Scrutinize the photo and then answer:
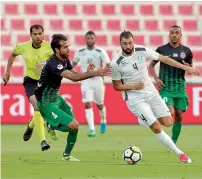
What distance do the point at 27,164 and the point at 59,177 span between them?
180 centimetres

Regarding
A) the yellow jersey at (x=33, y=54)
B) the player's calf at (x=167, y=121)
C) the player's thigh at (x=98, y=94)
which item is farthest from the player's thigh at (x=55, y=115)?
the player's thigh at (x=98, y=94)

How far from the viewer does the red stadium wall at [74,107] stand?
21766 mm

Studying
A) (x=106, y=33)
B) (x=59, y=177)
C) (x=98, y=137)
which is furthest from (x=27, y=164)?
(x=106, y=33)

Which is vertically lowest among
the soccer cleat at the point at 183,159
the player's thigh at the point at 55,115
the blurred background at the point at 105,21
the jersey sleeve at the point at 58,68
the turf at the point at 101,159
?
the turf at the point at 101,159

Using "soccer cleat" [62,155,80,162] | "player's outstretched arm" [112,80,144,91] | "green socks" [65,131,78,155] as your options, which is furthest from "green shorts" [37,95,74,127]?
"player's outstretched arm" [112,80,144,91]

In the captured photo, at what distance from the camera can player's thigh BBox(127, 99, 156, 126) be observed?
1223 centimetres

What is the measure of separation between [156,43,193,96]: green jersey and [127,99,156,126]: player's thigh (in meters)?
2.10

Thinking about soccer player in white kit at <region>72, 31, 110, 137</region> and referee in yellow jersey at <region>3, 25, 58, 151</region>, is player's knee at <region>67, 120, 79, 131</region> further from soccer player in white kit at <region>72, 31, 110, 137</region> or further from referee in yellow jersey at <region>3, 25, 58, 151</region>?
soccer player in white kit at <region>72, 31, 110, 137</region>

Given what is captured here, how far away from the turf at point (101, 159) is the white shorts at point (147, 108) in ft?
2.22

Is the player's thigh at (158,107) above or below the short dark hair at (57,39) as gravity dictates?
below

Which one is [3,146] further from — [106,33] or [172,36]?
[106,33]

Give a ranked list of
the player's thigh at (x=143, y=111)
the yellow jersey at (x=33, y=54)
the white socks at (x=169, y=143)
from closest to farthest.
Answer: the white socks at (x=169, y=143) → the player's thigh at (x=143, y=111) → the yellow jersey at (x=33, y=54)

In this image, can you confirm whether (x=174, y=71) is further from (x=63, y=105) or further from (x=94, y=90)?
(x=94, y=90)

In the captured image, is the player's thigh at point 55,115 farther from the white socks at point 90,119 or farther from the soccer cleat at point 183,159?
the white socks at point 90,119
